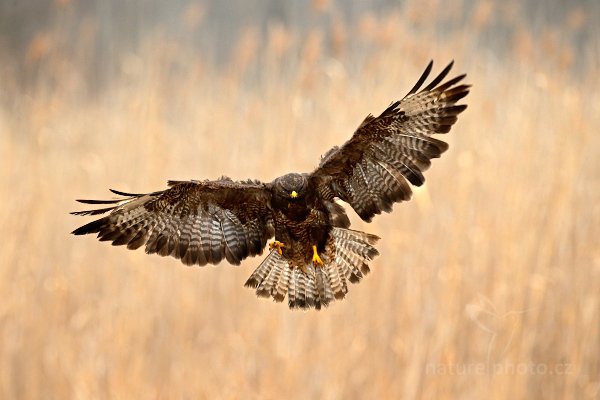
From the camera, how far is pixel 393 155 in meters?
3.13

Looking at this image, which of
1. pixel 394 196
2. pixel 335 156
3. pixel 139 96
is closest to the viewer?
pixel 335 156

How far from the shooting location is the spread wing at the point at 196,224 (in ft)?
10.4

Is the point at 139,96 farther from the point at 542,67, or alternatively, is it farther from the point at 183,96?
the point at 542,67

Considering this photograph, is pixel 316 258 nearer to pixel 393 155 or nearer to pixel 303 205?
pixel 303 205

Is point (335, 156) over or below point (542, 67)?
below

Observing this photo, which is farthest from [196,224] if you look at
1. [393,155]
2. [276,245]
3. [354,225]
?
[354,225]

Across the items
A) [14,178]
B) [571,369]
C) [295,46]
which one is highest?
[295,46]

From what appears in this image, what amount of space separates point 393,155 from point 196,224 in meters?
0.77

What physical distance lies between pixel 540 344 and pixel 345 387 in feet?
3.71

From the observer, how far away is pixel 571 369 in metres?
4.79

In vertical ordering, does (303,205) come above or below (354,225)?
below

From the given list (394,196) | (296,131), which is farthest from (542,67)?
(394,196)

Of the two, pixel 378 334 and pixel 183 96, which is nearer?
pixel 378 334

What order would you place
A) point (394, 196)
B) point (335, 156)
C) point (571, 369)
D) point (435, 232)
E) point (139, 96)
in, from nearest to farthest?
point (335, 156) < point (394, 196) < point (571, 369) < point (435, 232) < point (139, 96)
